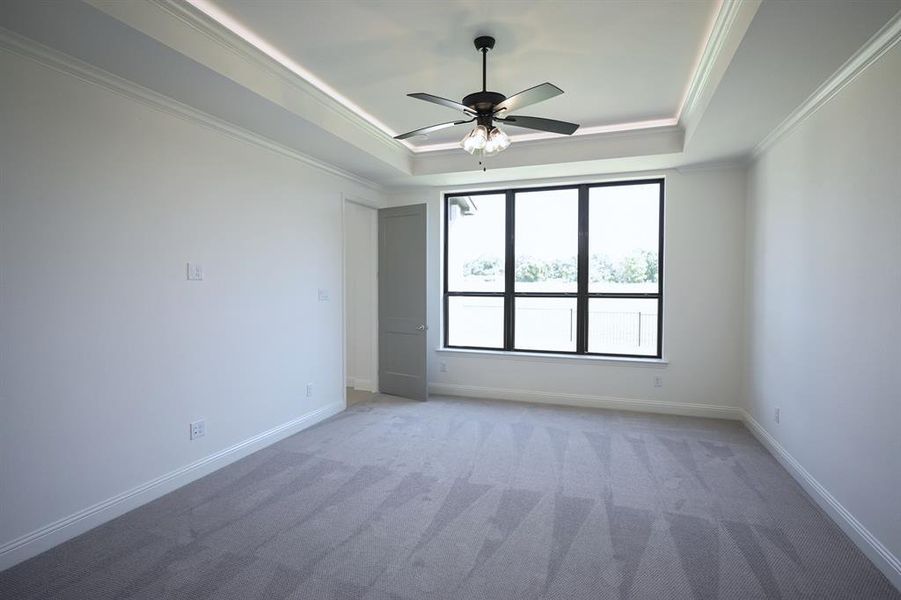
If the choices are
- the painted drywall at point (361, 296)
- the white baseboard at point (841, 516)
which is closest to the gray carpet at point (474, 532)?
the white baseboard at point (841, 516)

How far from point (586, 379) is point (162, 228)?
416 centimetres

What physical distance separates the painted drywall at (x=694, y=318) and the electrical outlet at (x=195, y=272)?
3.63 m

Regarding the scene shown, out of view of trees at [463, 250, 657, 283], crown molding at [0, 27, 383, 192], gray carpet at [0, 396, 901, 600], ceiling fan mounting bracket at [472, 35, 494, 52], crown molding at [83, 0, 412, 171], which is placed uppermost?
ceiling fan mounting bracket at [472, 35, 494, 52]

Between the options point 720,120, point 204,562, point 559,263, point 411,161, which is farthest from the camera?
point 559,263

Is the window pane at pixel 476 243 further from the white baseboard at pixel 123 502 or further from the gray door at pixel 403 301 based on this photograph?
the white baseboard at pixel 123 502

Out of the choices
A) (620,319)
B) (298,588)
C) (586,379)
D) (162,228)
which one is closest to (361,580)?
(298,588)

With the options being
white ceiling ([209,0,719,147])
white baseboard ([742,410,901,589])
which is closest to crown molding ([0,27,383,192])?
white ceiling ([209,0,719,147])

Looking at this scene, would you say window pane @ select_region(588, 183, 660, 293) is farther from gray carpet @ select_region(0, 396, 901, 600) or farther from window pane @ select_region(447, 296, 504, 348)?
gray carpet @ select_region(0, 396, 901, 600)

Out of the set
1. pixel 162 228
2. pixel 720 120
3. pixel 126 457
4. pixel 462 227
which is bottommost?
pixel 126 457

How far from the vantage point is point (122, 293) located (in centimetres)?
263

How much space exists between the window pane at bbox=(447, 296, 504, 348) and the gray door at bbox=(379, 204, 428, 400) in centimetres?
60

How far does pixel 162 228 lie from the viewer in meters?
2.86

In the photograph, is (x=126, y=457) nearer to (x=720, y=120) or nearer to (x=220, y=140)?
(x=220, y=140)

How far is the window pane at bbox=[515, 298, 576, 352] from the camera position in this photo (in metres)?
5.13
